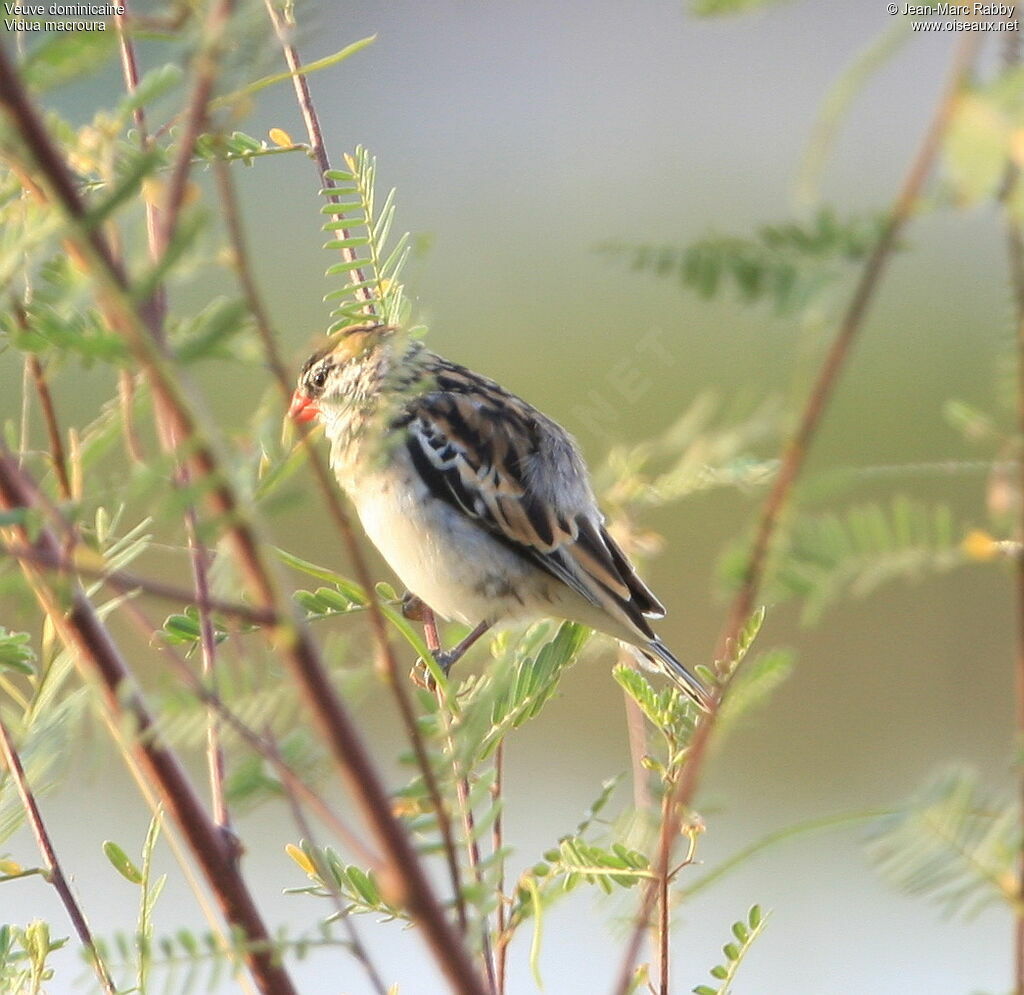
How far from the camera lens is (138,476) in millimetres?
771

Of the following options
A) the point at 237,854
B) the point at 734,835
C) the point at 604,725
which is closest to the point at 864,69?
the point at 237,854

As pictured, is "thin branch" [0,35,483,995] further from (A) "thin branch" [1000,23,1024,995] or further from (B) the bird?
(B) the bird

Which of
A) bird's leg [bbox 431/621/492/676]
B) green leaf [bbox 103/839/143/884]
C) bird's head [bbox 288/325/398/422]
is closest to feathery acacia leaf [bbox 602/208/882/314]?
green leaf [bbox 103/839/143/884]

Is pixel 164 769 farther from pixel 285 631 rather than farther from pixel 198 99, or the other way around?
pixel 198 99

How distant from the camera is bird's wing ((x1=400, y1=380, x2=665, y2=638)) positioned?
11.0ft

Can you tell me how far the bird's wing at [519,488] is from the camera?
3.34 metres

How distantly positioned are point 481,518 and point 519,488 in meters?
0.12

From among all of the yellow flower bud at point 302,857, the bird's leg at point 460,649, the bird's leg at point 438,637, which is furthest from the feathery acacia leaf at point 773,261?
the bird's leg at point 460,649

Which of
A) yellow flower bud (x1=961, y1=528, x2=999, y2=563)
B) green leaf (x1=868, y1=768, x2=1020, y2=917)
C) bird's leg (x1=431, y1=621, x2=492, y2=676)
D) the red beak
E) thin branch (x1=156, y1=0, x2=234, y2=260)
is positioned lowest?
bird's leg (x1=431, y1=621, x2=492, y2=676)

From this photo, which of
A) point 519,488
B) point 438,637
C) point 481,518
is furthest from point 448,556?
point 438,637

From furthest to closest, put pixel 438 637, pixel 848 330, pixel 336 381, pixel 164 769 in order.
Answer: pixel 336 381
pixel 438 637
pixel 164 769
pixel 848 330

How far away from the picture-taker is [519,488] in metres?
3.48

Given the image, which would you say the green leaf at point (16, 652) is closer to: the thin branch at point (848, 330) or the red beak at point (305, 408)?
the thin branch at point (848, 330)

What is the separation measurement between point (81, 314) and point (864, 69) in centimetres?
73
